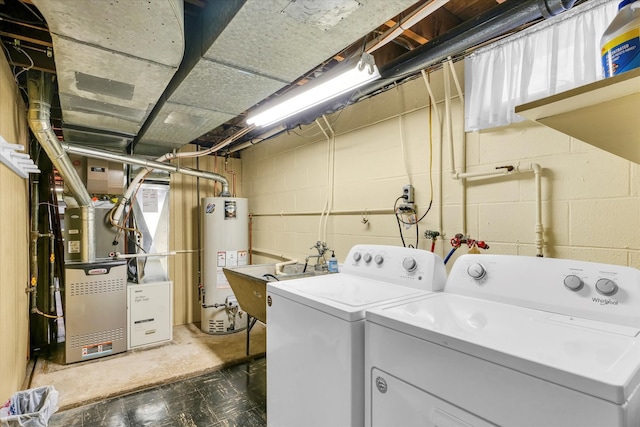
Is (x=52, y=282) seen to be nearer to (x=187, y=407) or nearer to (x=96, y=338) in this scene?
(x=96, y=338)

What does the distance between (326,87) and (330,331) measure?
1496 millimetres

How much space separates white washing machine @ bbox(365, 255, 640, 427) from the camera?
0.69 meters

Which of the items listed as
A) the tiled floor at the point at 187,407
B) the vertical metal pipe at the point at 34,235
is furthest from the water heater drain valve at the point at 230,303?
the vertical metal pipe at the point at 34,235

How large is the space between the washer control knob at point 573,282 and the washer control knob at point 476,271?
0.29 m

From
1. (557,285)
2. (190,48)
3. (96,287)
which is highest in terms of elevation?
(190,48)

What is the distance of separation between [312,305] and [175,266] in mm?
3515

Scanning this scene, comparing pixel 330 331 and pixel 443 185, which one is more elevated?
pixel 443 185

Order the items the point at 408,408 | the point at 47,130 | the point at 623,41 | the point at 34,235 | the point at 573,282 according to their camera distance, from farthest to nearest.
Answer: the point at 34,235
the point at 47,130
the point at 573,282
the point at 408,408
the point at 623,41

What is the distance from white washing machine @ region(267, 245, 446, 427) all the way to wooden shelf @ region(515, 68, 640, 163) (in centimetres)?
85

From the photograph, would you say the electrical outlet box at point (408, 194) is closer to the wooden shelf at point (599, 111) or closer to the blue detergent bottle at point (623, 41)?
the wooden shelf at point (599, 111)

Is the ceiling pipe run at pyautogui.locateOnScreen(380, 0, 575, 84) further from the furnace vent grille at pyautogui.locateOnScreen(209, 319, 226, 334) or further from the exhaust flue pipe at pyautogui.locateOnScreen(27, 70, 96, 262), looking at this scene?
the furnace vent grille at pyautogui.locateOnScreen(209, 319, 226, 334)

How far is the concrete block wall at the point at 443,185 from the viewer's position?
1467 mm

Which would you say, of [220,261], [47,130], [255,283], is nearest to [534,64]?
[255,283]

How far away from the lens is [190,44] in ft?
6.15
